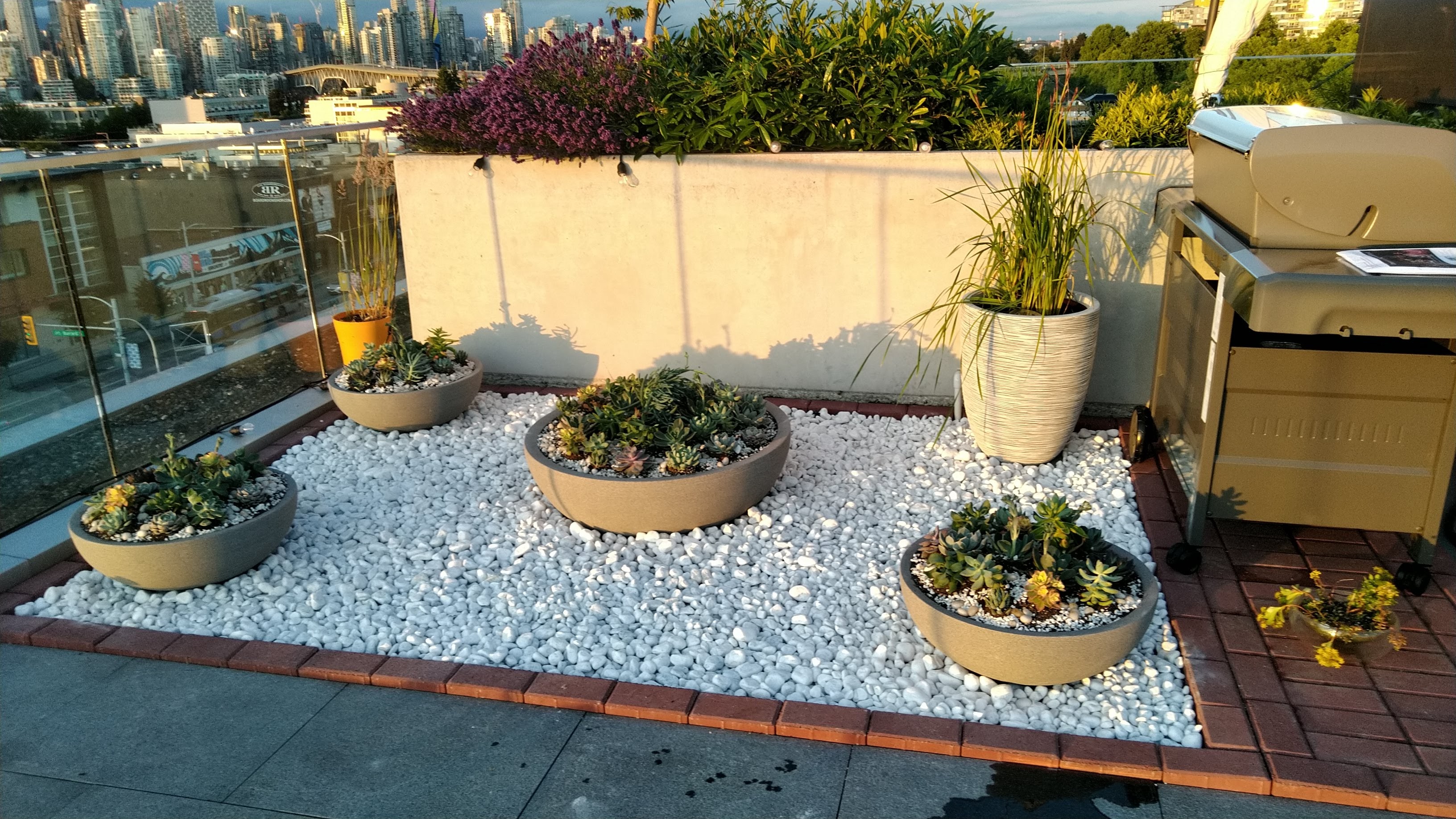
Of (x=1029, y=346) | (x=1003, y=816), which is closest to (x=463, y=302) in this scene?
(x=1029, y=346)

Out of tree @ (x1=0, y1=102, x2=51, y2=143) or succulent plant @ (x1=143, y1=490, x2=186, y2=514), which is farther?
tree @ (x1=0, y1=102, x2=51, y2=143)

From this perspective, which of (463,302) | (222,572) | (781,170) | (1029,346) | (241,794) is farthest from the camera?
(463,302)

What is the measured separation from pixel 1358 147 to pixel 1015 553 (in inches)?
62.6

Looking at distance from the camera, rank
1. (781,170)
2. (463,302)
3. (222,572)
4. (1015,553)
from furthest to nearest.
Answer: (463,302), (781,170), (222,572), (1015,553)

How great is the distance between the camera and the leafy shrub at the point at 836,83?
467cm

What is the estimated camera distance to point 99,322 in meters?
4.25

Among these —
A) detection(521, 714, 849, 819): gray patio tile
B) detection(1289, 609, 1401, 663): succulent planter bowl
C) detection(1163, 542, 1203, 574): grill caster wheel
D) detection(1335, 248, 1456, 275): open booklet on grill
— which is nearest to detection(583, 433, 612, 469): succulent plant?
detection(521, 714, 849, 819): gray patio tile

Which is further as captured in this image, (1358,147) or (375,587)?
(375,587)

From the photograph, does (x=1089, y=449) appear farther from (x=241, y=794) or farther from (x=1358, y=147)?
(x=241, y=794)

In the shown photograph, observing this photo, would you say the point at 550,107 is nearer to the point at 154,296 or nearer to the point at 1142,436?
the point at 154,296

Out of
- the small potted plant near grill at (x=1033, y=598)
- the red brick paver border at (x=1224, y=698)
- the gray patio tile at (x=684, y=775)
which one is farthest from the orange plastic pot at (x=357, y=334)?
the small potted plant near grill at (x=1033, y=598)

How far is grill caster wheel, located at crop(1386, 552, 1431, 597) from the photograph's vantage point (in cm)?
308

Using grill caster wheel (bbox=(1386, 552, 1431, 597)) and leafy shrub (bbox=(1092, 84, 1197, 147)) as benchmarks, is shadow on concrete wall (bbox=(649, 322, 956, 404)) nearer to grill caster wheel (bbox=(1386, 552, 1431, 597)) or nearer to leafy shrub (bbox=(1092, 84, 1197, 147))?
leafy shrub (bbox=(1092, 84, 1197, 147))

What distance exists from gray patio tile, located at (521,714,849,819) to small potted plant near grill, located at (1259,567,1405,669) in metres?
1.44
